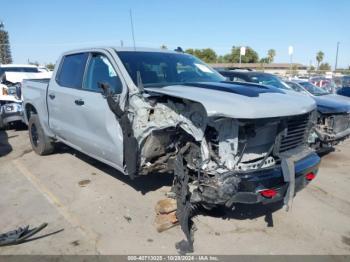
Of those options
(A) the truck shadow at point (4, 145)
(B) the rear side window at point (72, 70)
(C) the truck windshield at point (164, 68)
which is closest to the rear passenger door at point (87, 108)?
(B) the rear side window at point (72, 70)

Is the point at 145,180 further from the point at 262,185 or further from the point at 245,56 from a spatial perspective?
the point at 245,56

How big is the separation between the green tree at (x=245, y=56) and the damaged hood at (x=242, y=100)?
68.7 m

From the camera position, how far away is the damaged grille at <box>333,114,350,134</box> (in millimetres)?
6762

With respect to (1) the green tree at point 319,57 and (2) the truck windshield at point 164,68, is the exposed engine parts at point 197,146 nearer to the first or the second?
(2) the truck windshield at point 164,68

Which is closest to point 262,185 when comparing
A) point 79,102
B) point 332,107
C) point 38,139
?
point 79,102

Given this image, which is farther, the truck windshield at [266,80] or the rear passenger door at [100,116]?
the truck windshield at [266,80]

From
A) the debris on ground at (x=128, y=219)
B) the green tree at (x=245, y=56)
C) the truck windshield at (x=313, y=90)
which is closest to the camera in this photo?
the debris on ground at (x=128, y=219)

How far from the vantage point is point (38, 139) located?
6.64 m

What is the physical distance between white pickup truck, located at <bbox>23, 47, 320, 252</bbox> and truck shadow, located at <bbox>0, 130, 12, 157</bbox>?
317cm

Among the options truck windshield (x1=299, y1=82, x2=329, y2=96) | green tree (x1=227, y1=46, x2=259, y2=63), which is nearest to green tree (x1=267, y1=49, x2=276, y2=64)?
green tree (x1=227, y1=46, x2=259, y2=63)

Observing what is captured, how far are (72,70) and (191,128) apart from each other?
2686mm

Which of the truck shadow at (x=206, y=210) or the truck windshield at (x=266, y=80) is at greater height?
the truck windshield at (x=266, y=80)

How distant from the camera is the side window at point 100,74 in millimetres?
4226

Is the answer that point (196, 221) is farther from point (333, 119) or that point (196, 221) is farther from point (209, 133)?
point (333, 119)
